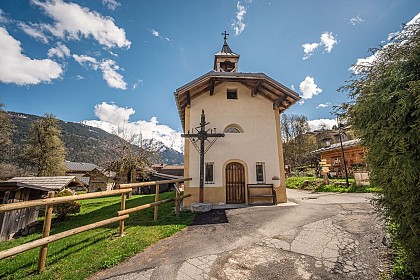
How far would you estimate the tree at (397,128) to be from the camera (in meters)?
2.53

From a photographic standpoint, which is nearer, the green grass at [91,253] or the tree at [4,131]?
the green grass at [91,253]

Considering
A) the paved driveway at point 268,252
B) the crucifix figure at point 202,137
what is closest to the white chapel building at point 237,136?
the crucifix figure at point 202,137

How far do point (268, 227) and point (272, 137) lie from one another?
610cm

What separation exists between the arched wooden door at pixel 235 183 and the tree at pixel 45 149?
28994mm

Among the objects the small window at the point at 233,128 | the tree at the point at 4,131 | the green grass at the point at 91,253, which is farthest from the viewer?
the tree at the point at 4,131

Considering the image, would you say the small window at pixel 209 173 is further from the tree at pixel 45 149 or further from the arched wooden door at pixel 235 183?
the tree at pixel 45 149

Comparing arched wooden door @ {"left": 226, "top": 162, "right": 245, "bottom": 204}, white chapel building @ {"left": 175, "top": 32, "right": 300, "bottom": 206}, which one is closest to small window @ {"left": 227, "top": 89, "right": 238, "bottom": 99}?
white chapel building @ {"left": 175, "top": 32, "right": 300, "bottom": 206}

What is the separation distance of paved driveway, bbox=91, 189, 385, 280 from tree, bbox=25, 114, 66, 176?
3066 cm

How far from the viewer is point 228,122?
11.0 metres

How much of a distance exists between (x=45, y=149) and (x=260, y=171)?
3151cm

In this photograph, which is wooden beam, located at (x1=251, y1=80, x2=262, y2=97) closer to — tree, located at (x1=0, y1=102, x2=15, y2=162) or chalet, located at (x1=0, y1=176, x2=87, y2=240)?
chalet, located at (x1=0, y1=176, x2=87, y2=240)

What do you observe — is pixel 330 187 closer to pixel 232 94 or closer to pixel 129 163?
pixel 232 94

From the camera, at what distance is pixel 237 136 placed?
1069 cm

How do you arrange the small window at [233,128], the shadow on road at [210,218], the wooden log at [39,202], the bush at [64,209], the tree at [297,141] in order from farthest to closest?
the tree at [297,141] < the small window at [233,128] < the bush at [64,209] < the shadow on road at [210,218] < the wooden log at [39,202]
